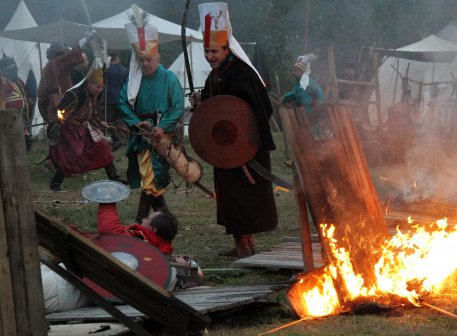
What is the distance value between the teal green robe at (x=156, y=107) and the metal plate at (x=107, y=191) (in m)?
2.38

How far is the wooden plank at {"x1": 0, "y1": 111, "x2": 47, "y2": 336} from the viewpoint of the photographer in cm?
346

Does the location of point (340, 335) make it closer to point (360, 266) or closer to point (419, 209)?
point (360, 266)

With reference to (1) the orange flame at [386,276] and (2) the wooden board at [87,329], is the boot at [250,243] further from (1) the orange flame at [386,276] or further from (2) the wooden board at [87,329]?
(2) the wooden board at [87,329]

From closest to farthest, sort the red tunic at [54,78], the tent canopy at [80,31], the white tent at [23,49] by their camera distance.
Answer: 1. the red tunic at [54,78]
2. the tent canopy at [80,31]
3. the white tent at [23,49]

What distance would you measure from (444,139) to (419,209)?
8872mm

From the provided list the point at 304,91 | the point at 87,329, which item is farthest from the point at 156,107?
the point at 304,91

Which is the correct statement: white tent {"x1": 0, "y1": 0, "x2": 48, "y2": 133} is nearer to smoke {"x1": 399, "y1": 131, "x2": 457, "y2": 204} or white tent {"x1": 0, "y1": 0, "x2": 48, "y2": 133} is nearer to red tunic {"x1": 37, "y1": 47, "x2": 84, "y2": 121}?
red tunic {"x1": 37, "y1": 47, "x2": 84, "y2": 121}

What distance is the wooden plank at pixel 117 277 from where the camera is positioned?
3.40 meters

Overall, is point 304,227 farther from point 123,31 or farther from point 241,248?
point 123,31

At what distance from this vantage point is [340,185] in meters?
5.39

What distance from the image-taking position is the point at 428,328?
4.63 metres

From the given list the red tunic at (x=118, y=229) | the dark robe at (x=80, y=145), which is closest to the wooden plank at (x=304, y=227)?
the red tunic at (x=118, y=229)

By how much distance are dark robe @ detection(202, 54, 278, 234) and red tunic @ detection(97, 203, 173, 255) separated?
1.24m

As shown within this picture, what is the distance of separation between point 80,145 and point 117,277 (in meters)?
8.25
